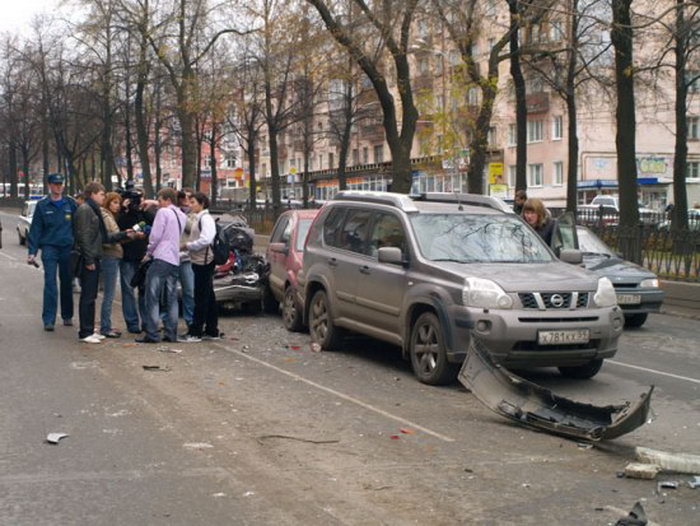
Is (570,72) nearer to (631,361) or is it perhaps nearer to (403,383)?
(631,361)

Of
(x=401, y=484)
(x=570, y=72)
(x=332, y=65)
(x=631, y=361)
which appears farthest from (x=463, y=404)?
(x=570, y=72)

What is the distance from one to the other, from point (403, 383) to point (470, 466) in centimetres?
331

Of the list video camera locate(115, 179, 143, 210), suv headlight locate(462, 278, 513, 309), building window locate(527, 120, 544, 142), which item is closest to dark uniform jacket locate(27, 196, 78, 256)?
video camera locate(115, 179, 143, 210)

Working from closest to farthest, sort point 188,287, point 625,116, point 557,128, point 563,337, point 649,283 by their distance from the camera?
point 563,337 < point 188,287 < point 649,283 < point 625,116 < point 557,128

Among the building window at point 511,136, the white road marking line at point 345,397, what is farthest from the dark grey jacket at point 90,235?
the building window at point 511,136

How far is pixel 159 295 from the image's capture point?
12.5m

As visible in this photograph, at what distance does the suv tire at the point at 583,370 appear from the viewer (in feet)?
33.7

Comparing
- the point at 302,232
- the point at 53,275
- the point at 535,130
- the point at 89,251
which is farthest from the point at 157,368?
the point at 535,130

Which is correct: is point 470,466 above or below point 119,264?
below

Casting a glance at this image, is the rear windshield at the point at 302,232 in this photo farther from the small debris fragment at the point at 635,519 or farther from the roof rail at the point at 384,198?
the small debris fragment at the point at 635,519

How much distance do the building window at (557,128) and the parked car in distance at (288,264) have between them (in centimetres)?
5211

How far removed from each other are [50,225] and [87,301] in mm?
1258

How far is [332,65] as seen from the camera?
2883cm

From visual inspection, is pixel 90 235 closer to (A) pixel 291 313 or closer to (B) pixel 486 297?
(A) pixel 291 313
